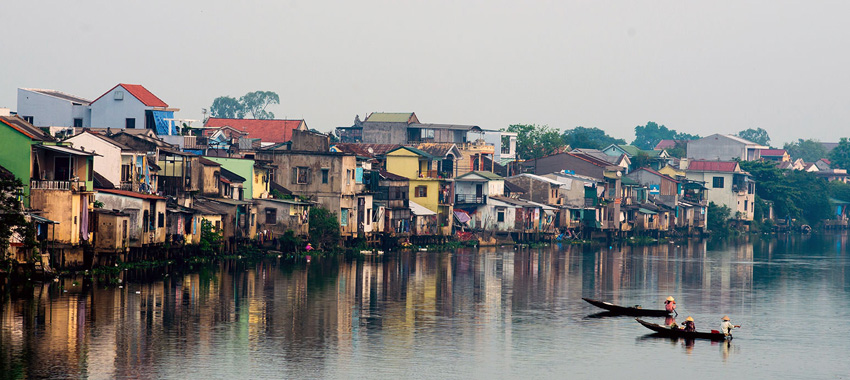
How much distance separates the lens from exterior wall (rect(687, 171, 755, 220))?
11300 cm

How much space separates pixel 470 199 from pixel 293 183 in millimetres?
17802

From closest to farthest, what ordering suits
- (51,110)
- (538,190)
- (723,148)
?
(51,110)
(538,190)
(723,148)

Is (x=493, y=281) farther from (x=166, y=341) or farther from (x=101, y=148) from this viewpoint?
(x=166, y=341)

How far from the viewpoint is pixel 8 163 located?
43.1 meters

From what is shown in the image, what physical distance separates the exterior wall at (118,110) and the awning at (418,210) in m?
19.6

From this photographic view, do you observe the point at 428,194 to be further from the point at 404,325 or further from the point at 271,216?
the point at 404,325

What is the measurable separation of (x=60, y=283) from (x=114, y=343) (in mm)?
11587

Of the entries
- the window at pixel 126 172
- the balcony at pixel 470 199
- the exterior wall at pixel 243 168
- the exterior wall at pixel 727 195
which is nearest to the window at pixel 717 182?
the exterior wall at pixel 727 195

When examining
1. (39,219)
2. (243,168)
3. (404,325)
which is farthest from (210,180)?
(404,325)

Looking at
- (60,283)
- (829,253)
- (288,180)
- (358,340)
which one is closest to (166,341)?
(358,340)

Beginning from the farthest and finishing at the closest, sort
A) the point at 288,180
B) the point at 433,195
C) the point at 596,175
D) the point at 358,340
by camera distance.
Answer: the point at 596,175, the point at 433,195, the point at 288,180, the point at 358,340

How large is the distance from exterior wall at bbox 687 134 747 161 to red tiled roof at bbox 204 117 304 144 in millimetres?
70711

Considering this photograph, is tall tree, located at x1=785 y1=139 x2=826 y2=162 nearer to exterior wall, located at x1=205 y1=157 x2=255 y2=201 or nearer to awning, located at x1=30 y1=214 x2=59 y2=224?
exterior wall, located at x1=205 y1=157 x2=255 y2=201

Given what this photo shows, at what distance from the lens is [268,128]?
87.8 meters
